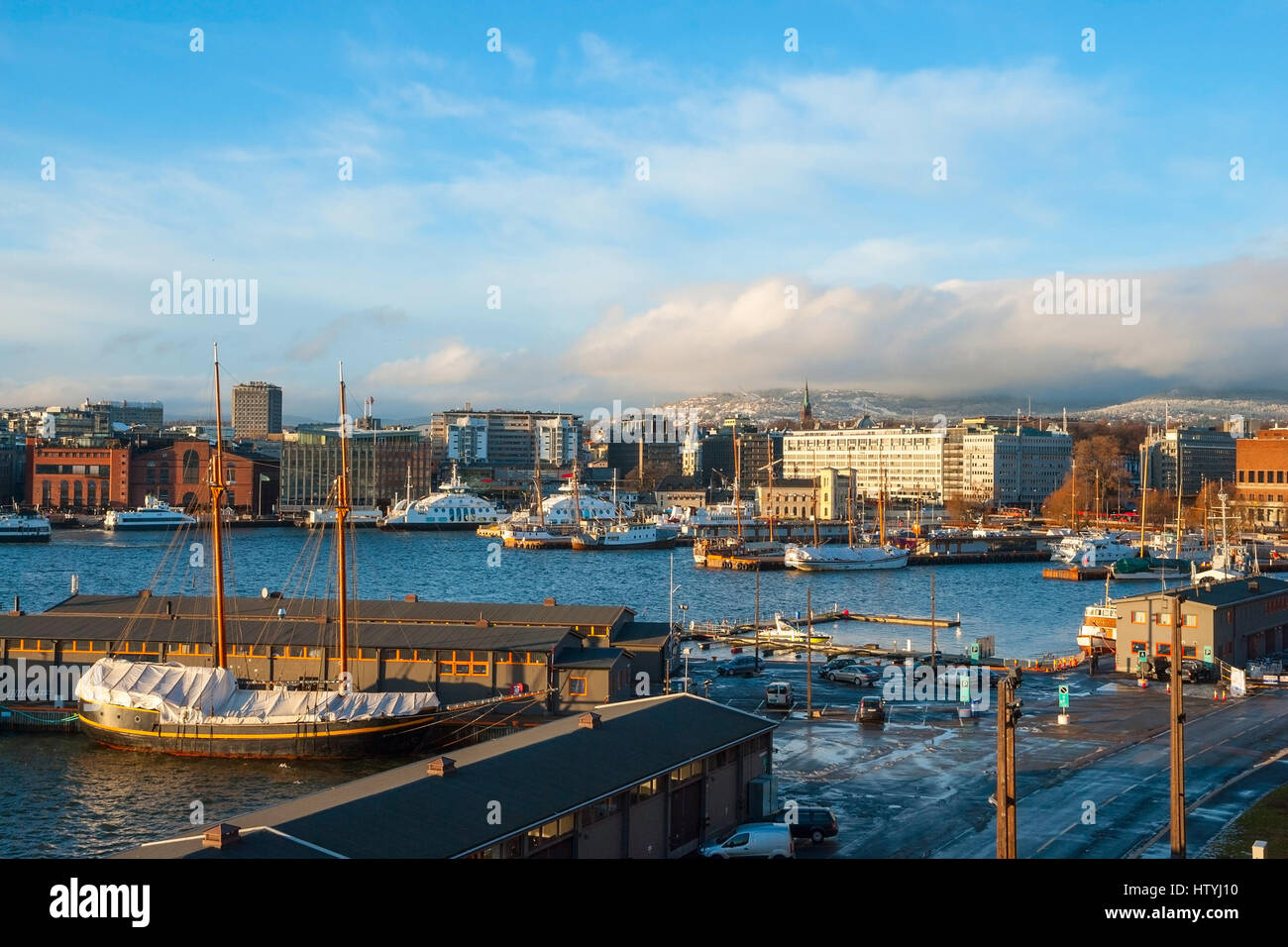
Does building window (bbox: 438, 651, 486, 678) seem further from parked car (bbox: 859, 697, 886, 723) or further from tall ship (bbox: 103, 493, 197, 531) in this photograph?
tall ship (bbox: 103, 493, 197, 531)

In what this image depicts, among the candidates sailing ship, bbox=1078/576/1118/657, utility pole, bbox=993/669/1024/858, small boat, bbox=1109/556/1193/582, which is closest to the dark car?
utility pole, bbox=993/669/1024/858

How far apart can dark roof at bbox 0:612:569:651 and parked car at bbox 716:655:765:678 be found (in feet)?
20.6

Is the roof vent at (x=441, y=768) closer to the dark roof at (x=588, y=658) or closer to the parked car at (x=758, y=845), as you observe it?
the parked car at (x=758, y=845)

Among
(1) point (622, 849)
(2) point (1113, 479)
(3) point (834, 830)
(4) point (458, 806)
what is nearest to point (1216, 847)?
(3) point (834, 830)

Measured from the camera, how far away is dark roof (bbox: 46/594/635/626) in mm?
26516

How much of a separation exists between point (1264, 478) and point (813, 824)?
116824 mm

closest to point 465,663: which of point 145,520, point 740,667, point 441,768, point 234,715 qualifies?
point 234,715

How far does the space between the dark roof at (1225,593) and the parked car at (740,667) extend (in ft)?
29.5

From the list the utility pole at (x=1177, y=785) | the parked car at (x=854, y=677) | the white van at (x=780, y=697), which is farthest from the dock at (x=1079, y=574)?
the utility pole at (x=1177, y=785)

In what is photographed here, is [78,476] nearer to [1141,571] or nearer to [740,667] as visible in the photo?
[1141,571]

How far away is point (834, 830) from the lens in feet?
50.0

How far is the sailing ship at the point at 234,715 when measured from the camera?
73.9 feet

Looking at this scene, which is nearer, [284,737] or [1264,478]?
[284,737]

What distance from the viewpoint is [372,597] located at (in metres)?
57.5
